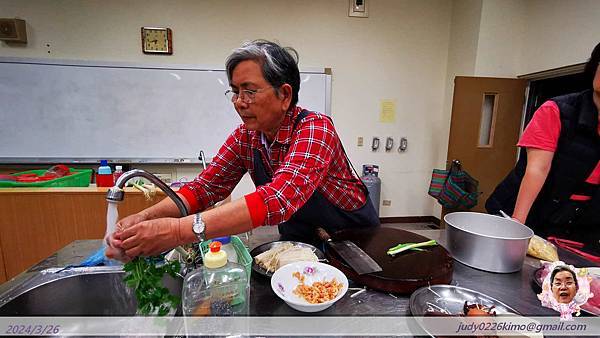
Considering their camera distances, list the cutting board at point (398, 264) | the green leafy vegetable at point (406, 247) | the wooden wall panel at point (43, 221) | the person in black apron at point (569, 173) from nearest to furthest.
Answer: the cutting board at point (398, 264), the green leafy vegetable at point (406, 247), the person in black apron at point (569, 173), the wooden wall panel at point (43, 221)

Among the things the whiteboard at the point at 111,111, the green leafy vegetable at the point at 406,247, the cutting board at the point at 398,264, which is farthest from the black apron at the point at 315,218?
the whiteboard at the point at 111,111

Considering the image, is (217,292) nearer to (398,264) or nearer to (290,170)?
(290,170)

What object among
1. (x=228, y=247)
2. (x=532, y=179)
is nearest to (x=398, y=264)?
(x=228, y=247)

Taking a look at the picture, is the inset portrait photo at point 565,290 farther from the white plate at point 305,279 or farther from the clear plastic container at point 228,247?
the clear plastic container at point 228,247

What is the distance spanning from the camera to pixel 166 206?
96 centimetres

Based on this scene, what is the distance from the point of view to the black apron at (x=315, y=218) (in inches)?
44.9

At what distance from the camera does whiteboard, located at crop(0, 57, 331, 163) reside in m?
2.92

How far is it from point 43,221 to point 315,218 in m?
1.81

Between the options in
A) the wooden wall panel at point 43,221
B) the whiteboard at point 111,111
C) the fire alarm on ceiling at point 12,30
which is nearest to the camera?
the wooden wall panel at point 43,221

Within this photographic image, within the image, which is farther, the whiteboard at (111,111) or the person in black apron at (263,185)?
the whiteboard at (111,111)

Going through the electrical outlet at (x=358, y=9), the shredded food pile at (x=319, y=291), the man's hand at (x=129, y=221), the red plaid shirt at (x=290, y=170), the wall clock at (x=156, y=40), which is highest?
the electrical outlet at (x=358, y=9)

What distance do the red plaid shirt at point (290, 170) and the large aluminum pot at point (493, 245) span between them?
0.38 metres

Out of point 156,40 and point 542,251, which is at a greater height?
point 156,40

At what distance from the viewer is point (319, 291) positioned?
2.40ft
